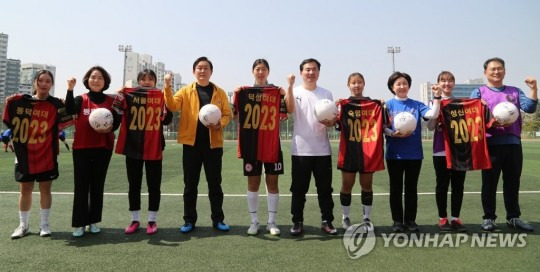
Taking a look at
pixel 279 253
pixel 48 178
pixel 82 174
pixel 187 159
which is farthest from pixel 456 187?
pixel 48 178

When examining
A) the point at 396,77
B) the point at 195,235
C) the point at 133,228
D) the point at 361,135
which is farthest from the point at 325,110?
the point at 133,228

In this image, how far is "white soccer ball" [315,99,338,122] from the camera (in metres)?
4.29

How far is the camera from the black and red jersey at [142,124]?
452 centimetres

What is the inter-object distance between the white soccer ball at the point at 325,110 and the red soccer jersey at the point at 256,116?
605 mm

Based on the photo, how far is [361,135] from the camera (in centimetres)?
461

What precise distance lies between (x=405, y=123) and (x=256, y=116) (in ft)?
6.49

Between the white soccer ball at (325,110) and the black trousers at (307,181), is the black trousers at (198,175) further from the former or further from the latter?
the white soccer ball at (325,110)

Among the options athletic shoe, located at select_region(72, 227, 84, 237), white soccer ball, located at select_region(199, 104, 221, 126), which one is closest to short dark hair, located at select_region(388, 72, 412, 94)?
white soccer ball, located at select_region(199, 104, 221, 126)

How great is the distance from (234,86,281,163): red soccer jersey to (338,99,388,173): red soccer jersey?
0.93 m

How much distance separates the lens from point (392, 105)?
479 centimetres

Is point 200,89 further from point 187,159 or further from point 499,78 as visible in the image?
point 499,78

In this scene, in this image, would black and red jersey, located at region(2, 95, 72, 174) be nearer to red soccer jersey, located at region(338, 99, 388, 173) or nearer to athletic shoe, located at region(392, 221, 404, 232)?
red soccer jersey, located at region(338, 99, 388, 173)

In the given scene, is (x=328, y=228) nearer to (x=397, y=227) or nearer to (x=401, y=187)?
(x=397, y=227)

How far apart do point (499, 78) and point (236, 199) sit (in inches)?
195
